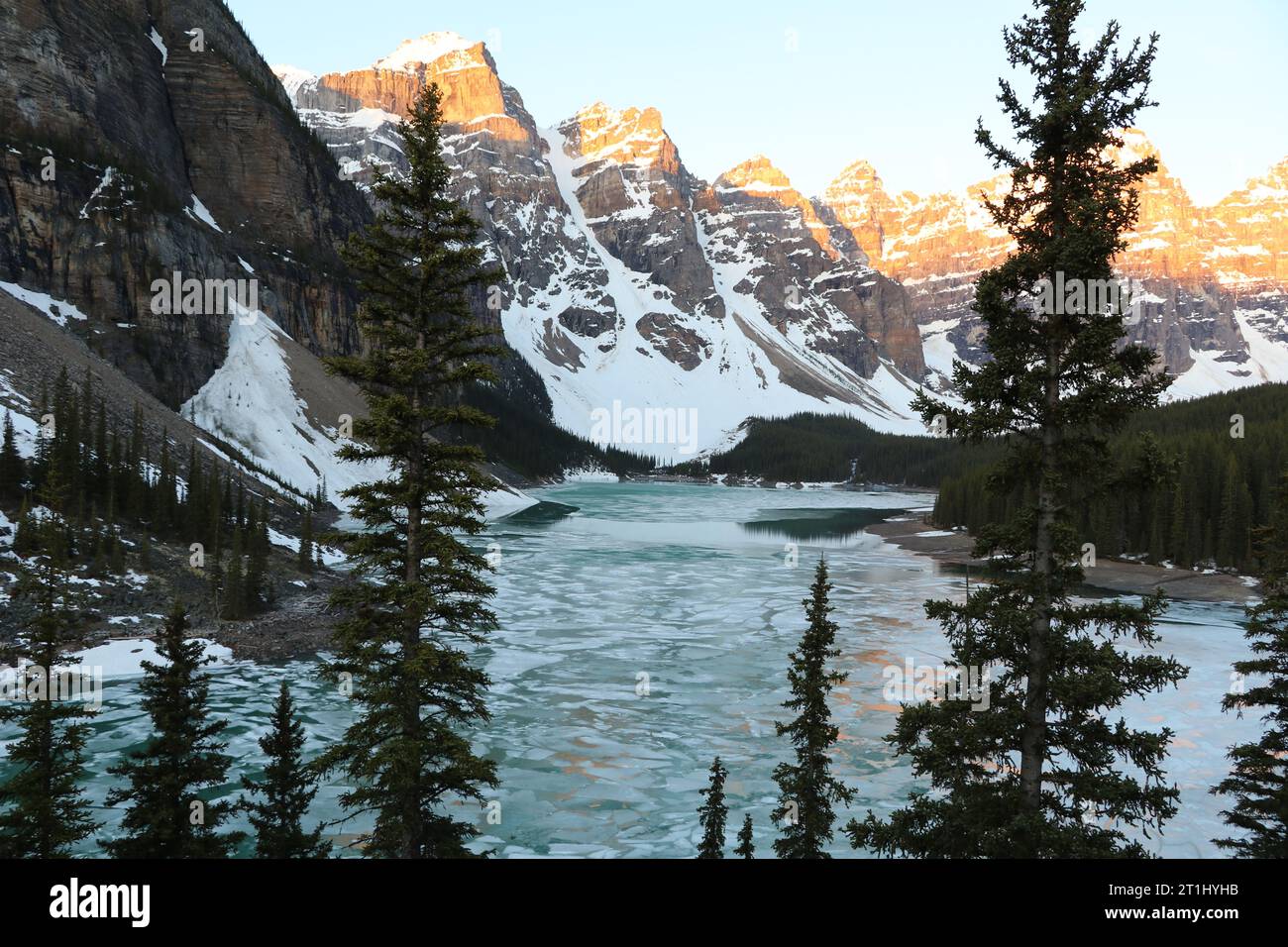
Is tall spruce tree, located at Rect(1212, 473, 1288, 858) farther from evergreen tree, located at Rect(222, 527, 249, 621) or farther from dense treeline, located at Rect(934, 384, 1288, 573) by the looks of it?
dense treeline, located at Rect(934, 384, 1288, 573)

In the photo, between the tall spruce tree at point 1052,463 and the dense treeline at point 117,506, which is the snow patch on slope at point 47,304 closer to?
the dense treeline at point 117,506

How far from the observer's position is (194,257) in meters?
84.9

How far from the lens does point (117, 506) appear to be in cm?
4269

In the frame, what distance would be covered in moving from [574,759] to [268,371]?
7743 cm

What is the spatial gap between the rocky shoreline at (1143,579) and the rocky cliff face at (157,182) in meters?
83.7

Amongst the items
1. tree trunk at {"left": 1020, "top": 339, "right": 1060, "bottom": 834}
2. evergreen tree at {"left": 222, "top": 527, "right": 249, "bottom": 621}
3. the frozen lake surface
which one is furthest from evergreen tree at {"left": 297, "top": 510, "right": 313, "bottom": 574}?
tree trunk at {"left": 1020, "top": 339, "right": 1060, "bottom": 834}

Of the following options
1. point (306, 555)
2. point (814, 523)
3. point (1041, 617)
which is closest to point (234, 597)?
point (306, 555)

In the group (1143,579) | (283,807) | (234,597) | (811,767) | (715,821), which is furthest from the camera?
(1143,579)

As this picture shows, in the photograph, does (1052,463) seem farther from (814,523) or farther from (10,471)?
(814,523)

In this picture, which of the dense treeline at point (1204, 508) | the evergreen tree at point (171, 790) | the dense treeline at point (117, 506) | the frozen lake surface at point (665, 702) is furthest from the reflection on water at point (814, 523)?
the evergreen tree at point (171, 790)

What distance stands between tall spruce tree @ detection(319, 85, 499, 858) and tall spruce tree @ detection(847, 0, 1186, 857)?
25.0ft

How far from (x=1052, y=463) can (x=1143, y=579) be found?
212ft

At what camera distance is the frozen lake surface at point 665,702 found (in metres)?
19.6
